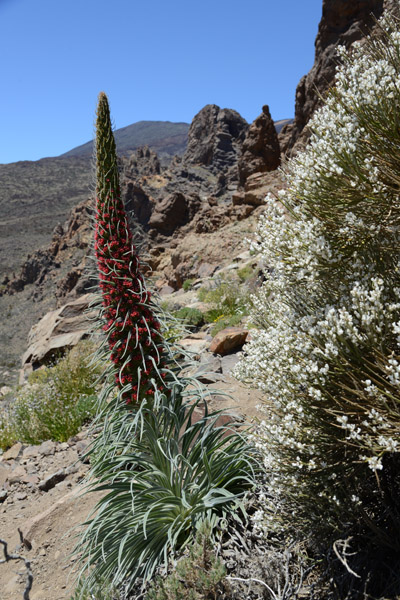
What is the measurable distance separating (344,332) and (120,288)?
1.40 m

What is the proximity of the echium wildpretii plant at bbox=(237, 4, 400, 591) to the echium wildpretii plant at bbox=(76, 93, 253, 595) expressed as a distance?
471 mm

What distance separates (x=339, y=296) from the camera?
2.66 m

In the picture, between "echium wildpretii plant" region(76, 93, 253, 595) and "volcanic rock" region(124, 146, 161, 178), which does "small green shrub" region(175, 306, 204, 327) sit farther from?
"volcanic rock" region(124, 146, 161, 178)

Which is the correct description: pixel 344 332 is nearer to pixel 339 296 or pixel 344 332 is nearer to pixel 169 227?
pixel 339 296

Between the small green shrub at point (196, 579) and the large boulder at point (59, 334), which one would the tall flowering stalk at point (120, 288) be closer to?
the small green shrub at point (196, 579)

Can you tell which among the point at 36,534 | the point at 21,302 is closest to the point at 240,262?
the point at 36,534

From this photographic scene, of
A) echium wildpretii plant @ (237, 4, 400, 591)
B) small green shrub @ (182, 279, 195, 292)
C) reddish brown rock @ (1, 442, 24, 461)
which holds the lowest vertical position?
small green shrub @ (182, 279, 195, 292)

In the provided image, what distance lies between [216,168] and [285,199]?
49.8 metres

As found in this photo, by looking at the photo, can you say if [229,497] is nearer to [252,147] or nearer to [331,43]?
[331,43]

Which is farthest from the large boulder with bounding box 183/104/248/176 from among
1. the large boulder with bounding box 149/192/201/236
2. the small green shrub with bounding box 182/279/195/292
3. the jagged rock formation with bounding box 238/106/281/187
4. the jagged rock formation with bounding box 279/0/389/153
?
the small green shrub with bounding box 182/279/195/292

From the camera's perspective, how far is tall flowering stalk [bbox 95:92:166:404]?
2949 millimetres

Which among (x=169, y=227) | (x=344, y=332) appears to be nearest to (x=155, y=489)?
(x=344, y=332)

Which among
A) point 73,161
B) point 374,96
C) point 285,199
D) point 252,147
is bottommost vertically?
point 285,199

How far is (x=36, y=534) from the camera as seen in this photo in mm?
4055
